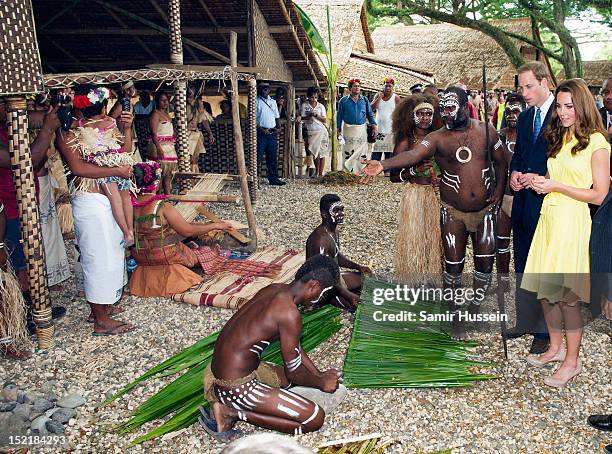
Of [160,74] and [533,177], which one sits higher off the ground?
[160,74]

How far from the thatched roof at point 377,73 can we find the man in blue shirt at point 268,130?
279 cm

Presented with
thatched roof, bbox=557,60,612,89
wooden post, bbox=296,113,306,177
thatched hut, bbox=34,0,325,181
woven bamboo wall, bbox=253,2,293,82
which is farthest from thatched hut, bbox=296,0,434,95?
thatched roof, bbox=557,60,612,89

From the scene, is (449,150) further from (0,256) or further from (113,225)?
(0,256)

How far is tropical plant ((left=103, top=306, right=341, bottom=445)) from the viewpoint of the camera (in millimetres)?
3225

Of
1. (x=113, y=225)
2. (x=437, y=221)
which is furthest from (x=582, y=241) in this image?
(x=113, y=225)

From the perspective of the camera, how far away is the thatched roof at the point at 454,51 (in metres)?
18.1

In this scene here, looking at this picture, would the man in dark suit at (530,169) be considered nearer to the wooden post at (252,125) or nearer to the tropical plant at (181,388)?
the tropical plant at (181,388)

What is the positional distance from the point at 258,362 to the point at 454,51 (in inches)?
721

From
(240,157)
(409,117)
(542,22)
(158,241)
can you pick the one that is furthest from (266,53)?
(542,22)

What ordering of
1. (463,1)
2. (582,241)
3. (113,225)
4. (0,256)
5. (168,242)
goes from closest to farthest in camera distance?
(582,241) < (0,256) < (113,225) < (168,242) < (463,1)

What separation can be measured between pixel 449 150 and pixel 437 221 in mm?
856

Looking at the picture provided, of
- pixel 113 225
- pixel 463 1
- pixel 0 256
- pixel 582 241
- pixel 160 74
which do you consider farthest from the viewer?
pixel 463 1

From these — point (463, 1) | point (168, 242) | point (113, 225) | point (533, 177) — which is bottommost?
point (168, 242)

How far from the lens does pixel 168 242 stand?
5258mm
